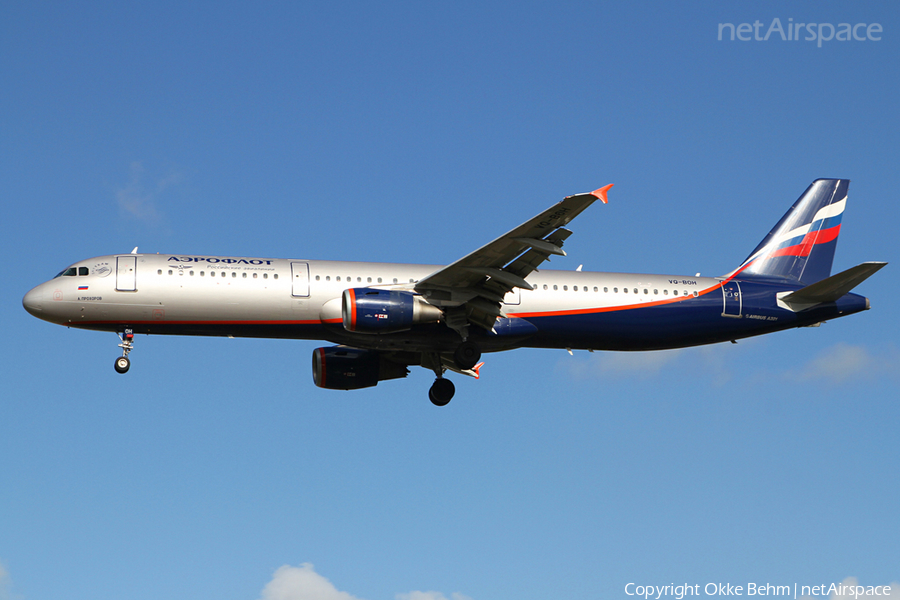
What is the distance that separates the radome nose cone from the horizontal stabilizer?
2528 centimetres

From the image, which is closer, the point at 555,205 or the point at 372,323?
the point at 555,205

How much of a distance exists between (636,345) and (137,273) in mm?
17025

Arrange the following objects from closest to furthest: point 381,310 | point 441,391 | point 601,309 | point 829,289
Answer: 1. point 381,310
2. point 601,309
3. point 829,289
4. point 441,391

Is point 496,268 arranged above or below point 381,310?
above

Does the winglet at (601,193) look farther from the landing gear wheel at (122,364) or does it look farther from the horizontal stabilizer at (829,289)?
the landing gear wheel at (122,364)

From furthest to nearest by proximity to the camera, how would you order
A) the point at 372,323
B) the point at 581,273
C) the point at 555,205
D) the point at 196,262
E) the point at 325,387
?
the point at 325,387 → the point at 581,273 → the point at 196,262 → the point at 372,323 → the point at 555,205

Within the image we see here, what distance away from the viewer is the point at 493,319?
3162cm

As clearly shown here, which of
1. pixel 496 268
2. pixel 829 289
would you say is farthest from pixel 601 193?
pixel 829 289

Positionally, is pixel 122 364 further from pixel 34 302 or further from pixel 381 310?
pixel 381 310

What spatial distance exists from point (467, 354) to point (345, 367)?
5.70 meters

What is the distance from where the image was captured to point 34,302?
101 feet

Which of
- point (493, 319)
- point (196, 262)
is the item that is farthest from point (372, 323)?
point (196, 262)

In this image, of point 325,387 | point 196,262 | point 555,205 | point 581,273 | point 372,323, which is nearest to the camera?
point 555,205

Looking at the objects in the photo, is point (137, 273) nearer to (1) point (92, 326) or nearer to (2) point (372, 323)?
(1) point (92, 326)
